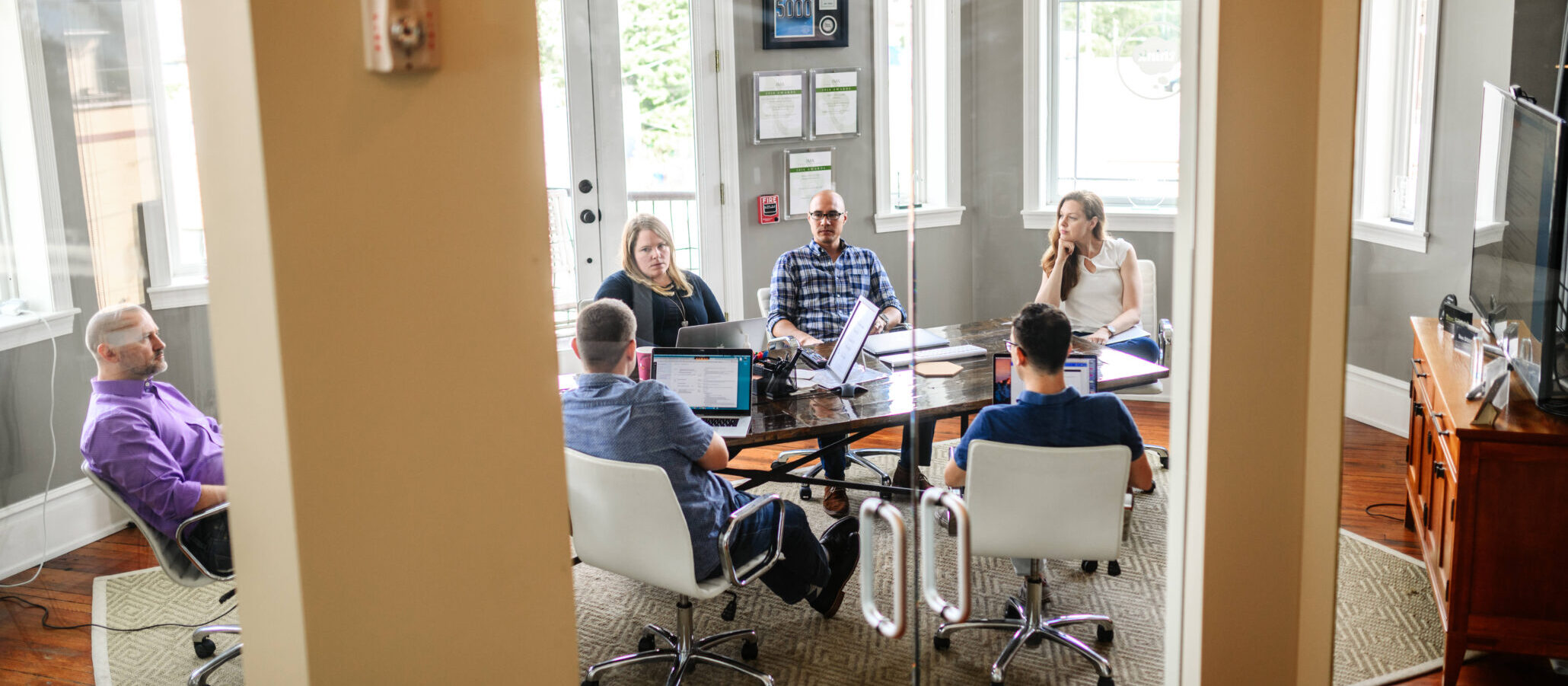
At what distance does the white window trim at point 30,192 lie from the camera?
325 centimetres

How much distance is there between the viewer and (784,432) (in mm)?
3133

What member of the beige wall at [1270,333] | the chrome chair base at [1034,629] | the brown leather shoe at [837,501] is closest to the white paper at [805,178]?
the beige wall at [1270,333]

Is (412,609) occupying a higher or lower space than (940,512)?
higher

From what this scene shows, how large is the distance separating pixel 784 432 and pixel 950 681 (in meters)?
0.93

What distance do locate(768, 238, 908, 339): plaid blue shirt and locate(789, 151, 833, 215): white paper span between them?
103mm

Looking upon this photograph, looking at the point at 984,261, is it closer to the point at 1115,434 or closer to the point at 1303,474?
the point at 1115,434

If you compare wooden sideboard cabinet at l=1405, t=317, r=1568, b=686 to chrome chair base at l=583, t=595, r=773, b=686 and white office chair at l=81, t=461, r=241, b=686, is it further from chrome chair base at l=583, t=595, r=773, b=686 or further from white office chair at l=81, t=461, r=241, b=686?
white office chair at l=81, t=461, r=241, b=686

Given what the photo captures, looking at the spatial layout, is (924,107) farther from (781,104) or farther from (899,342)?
(899,342)

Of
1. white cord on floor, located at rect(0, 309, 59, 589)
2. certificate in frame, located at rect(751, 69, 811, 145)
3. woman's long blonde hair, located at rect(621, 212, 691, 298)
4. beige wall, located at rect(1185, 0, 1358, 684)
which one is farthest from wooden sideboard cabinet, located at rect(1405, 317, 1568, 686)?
white cord on floor, located at rect(0, 309, 59, 589)

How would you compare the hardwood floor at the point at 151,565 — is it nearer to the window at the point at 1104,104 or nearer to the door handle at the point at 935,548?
the door handle at the point at 935,548

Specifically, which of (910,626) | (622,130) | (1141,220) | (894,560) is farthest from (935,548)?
(622,130)

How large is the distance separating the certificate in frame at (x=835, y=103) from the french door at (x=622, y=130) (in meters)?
0.24

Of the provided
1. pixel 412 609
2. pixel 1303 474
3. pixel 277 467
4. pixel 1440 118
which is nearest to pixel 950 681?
pixel 1303 474

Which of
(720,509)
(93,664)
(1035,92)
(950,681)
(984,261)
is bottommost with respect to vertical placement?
(93,664)
